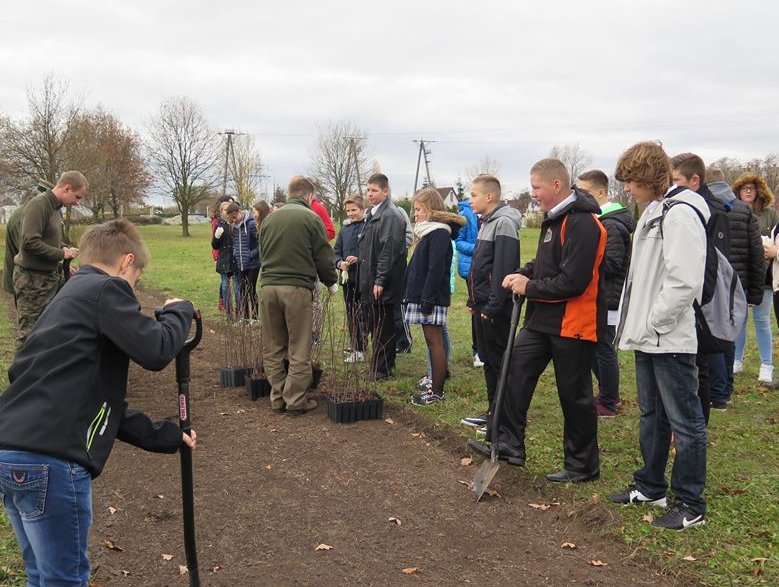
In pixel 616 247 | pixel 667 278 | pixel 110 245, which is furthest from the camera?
pixel 616 247

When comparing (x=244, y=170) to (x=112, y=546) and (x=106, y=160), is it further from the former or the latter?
(x=112, y=546)

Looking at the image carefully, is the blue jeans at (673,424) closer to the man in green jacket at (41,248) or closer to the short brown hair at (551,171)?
the short brown hair at (551,171)

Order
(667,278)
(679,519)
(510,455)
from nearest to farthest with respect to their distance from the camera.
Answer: (667,278) → (679,519) → (510,455)

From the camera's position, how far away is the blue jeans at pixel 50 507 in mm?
2455

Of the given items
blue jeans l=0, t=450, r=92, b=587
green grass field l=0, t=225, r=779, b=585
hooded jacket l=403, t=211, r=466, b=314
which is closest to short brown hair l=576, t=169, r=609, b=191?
hooded jacket l=403, t=211, r=466, b=314

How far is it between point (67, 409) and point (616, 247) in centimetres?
489

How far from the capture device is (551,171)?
4.71 meters

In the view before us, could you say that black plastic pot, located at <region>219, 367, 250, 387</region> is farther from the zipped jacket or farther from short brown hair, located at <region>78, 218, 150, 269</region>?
the zipped jacket

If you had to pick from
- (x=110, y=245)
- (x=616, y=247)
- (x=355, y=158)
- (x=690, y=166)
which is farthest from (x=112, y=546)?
(x=355, y=158)

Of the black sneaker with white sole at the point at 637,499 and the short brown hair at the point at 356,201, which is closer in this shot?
the black sneaker with white sole at the point at 637,499

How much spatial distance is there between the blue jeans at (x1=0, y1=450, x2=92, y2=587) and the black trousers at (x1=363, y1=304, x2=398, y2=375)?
4.72m

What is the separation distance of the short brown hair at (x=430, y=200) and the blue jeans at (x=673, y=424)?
10.0 feet

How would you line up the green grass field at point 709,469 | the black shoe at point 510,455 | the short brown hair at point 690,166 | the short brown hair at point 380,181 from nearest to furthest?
1. the green grass field at point 709,469
2. the short brown hair at point 690,166
3. the black shoe at point 510,455
4. the short brown hair at point 380,181

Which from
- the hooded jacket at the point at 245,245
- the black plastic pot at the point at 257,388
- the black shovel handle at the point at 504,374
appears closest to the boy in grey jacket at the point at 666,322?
the black shovel handle at the point at 504,374
